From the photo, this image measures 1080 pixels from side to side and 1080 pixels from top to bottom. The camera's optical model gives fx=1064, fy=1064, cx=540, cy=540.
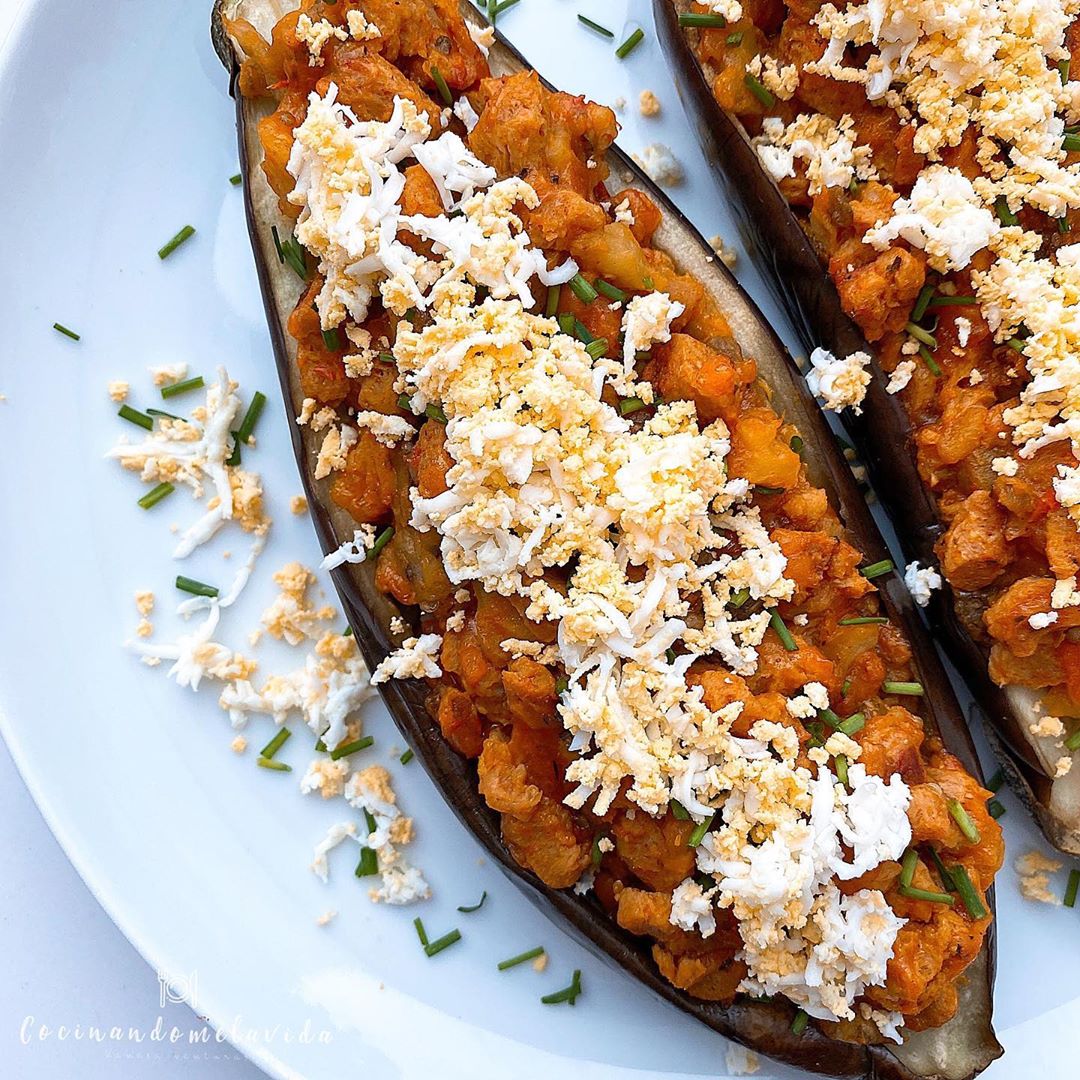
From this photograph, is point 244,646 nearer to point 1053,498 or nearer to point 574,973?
point 574,973

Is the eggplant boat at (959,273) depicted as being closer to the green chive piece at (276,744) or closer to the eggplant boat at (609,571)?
the eggplant boat at (609,571)

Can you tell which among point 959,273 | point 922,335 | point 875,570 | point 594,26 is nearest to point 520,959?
point 875,570

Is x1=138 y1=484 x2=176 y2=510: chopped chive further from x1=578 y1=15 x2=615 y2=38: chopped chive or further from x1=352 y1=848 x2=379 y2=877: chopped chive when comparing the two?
x1=578 y1=15 x2=615 y2=38: chopped chive

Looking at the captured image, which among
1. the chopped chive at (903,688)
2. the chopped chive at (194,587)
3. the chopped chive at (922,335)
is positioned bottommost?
the chopped chive at (903,688)

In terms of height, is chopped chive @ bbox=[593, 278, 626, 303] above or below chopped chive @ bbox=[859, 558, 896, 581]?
above

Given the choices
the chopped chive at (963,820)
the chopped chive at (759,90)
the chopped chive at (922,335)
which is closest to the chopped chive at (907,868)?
the chopped chive at (963,820)

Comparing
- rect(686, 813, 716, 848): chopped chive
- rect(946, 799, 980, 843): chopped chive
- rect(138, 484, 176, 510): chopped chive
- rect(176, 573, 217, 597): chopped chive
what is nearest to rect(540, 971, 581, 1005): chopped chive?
rect(686, 813, 716, 848): chopped chive

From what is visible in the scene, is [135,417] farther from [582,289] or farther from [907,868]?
[907,868]
